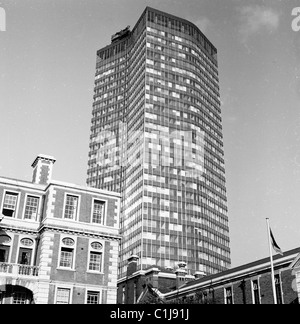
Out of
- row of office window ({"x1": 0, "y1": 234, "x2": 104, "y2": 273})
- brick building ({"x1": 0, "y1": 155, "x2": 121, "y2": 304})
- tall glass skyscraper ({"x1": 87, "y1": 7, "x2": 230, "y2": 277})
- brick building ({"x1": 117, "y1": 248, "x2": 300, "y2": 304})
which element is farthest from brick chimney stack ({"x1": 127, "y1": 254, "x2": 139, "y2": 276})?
tall glass skyscraper ({"x1": 87, "y1": 7, "x2": 230, "y2": 277})

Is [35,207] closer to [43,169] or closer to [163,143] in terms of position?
[43,169]

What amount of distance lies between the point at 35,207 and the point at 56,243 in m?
4.76

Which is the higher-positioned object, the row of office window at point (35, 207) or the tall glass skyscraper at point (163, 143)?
the tall glass skyscraper at point (163, 143)

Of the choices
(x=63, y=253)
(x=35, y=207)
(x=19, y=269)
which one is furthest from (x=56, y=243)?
(x=35, y=207)

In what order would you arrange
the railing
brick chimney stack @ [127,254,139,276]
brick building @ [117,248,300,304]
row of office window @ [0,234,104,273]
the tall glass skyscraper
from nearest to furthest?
1. the railing
2. brick building @ [117,248,300,304]
3. row of office window @ [0,234,104,273]
4. brick chimney stack @ [127,254,139,276]
5. the tall glass skyscraper

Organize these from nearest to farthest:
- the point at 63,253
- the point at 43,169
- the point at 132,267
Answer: the point at 63,253 → the point at 43,169 → the point at 132,267

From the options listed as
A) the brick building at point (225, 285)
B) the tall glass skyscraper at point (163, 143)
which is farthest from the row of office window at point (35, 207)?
the tall glass skyscraper at point (163, 143)

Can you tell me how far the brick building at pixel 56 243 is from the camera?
1444 inches

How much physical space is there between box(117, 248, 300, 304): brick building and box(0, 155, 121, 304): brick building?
506 inches

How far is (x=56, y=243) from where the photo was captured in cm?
3853

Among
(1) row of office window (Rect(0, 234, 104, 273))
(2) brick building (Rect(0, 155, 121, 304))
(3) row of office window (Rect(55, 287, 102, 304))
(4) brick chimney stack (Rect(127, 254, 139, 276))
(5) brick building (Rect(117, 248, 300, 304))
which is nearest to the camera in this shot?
(2) brick building (Rect(0, 155, 121, 304))

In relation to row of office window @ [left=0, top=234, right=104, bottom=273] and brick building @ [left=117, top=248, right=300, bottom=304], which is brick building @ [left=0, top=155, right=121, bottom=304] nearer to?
row of office window @ [left=0, top=234, right=104, bottom=273]

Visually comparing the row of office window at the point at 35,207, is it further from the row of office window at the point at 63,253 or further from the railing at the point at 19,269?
the railing at the point at 19,269

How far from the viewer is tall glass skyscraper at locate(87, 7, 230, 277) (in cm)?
12231
